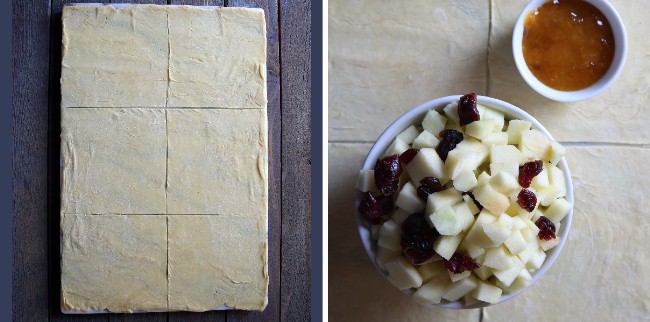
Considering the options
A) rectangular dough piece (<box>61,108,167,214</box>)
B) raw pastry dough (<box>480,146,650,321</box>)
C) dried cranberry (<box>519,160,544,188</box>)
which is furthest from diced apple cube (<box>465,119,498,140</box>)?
rectangular dough piece (<box>61,108,167,214</box>)

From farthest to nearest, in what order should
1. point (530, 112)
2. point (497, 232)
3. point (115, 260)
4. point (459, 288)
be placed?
point (530, 112) < point (459, 288) < point (497, 232) < point (115, 260)

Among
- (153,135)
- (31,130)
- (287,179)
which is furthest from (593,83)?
(31,130)

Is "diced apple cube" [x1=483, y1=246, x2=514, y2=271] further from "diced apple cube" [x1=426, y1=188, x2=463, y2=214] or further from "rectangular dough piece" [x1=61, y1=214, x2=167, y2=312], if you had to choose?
"rectangular dough piece" [x1=61, y1=214, x2=167, y2=312]

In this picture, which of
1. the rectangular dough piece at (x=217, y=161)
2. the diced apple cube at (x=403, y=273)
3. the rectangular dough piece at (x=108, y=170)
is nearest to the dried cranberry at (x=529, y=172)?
the diced apple cube at (x=403, y=273)

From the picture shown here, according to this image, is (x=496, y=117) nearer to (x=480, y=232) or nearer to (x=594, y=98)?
(x=480, y=232)

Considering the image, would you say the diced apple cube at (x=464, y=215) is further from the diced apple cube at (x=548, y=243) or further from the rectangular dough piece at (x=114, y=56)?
the rectangular dough piece at (x=114, y=56)

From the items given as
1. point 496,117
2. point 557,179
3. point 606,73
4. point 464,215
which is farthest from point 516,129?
point 606,73
